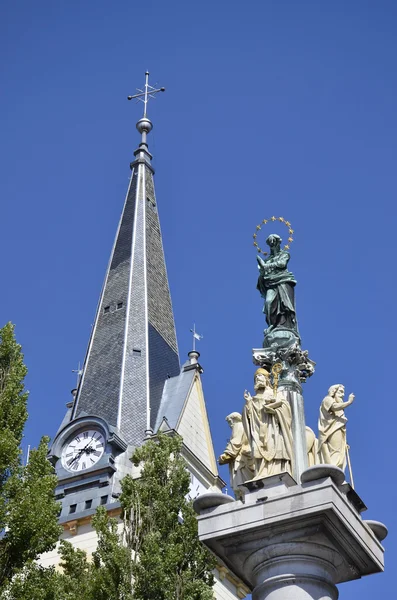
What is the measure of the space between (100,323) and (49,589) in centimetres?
3168

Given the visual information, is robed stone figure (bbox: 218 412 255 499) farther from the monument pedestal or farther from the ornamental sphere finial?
the ornamental sphere finial

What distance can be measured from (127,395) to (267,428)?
31.9 m

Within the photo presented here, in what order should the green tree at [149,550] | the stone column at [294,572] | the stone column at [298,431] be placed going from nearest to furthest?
the stone column at [294,572], the stone column at [298,431], the green tree at [149,550]

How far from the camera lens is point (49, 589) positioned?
62.8 ft

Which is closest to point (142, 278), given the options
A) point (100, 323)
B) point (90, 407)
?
point (100, 323)

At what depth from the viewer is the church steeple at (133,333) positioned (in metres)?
46.3

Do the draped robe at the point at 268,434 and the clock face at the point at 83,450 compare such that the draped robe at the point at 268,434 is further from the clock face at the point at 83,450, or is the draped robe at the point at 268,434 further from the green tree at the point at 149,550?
the clock face at the point at 83,450

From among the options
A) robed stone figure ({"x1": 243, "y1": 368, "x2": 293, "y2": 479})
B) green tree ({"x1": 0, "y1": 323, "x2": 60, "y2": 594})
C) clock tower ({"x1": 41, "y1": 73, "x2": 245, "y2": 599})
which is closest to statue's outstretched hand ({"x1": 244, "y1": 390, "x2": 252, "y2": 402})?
robed stone figure ({"x1": 243, "y1": 368, "x2": 293, "y2": 479})

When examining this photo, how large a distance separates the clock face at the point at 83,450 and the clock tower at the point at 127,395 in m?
0.04

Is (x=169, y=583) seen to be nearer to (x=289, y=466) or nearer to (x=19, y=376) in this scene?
(x=19, y=376)

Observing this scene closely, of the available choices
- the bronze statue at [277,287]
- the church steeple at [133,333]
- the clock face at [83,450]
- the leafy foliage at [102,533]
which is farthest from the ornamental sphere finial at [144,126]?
the bronze statue at [277,287]

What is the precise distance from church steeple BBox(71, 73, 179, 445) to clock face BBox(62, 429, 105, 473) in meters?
0.87

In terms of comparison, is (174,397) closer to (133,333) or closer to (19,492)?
(133,333)

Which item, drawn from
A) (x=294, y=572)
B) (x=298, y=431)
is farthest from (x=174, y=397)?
(x=294, y=572)
